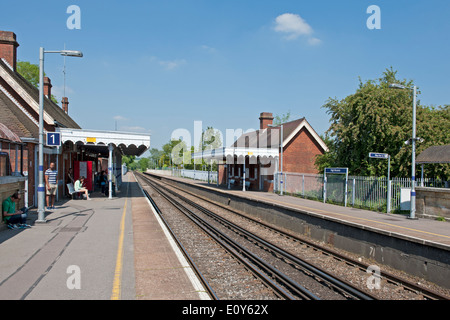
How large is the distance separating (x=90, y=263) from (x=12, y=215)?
15.1 ft

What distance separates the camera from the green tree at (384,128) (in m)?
17.4

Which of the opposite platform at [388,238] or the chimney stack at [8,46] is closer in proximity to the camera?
the opposite platform at [388,238]

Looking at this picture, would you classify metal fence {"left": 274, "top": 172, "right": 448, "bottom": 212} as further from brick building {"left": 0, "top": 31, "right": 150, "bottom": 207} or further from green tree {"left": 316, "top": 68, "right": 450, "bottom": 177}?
brick building {"left": 0, "top": 31, "right": 150, "bottom": 207}

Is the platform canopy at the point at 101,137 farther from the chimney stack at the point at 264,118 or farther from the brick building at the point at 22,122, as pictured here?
the chimney stack at the point at 264,118

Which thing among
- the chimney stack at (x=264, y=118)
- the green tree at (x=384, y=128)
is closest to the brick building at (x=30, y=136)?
the green tree at (x=384, y=128)

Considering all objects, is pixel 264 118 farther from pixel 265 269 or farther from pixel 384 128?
pixel 265 269

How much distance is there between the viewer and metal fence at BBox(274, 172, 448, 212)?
47.5 ft

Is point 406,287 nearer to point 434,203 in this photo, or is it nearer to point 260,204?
point 434,203

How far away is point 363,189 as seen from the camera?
1617 centimetres

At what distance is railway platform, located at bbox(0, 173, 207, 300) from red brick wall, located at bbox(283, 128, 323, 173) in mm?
19874

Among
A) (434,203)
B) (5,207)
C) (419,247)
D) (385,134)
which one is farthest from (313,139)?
(5,207)

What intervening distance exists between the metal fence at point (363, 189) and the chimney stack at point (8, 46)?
19997 mm

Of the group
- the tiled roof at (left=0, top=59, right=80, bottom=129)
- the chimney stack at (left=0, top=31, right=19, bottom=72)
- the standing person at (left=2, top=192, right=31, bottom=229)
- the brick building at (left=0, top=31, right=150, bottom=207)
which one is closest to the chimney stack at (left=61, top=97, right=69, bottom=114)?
the tiled roof at (left=0, top=59, right=80, bottom=129)
